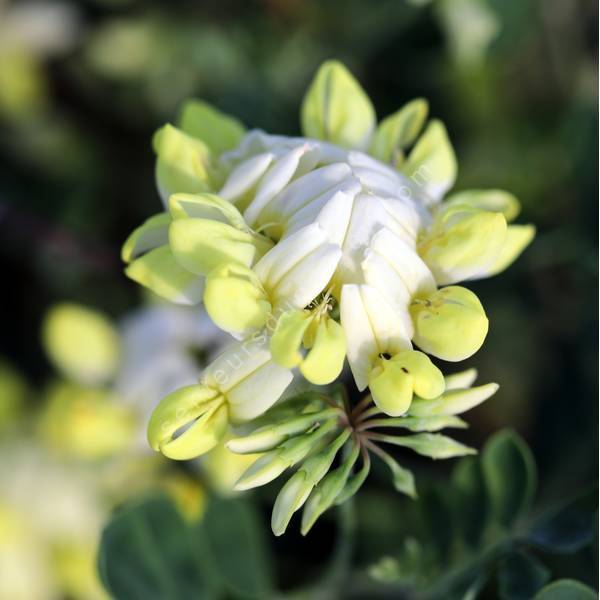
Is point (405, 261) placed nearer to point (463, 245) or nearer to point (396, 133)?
point (463, 245)

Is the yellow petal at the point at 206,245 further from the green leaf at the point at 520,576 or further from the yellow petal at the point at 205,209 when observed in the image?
the green leaf at the point at 520,576

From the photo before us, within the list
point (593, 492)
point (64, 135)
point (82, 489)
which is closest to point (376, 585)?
point (593, 492)

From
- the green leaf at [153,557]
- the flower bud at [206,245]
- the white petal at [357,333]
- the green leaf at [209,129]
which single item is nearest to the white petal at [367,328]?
the white petal at [357,333]

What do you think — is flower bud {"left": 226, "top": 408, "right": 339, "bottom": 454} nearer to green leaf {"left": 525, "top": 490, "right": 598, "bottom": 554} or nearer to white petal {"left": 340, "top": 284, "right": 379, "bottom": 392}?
white petal {"left": 340, "top": 284, "right": 379, "bottom": 392}

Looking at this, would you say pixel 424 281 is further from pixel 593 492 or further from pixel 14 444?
pixel 14 444

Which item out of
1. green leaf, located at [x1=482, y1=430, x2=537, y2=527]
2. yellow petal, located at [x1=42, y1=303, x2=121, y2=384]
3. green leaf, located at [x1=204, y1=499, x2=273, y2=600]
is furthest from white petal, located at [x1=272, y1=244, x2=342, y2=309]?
yellow petal, located at [x1=42, y1=303, x2=121, y2=384]

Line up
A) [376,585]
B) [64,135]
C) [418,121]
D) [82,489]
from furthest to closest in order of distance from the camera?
[64,135], [82,489], [376,585], [418,121]
